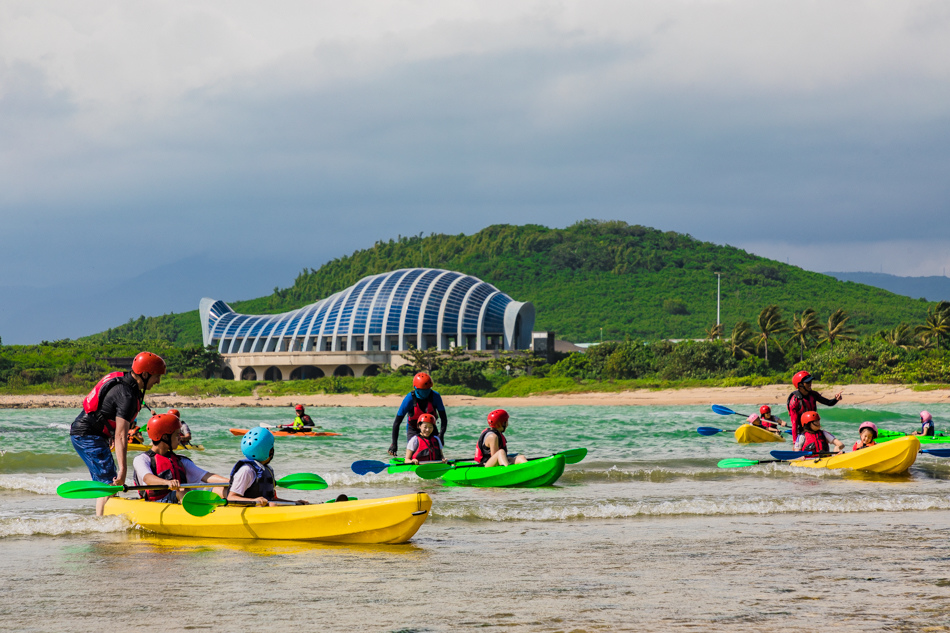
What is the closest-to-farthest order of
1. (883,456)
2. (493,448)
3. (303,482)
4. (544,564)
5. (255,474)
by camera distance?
1. (544,564)
2. (255,474)
3. (303,482)
4. (493,448)
5. (883,456)

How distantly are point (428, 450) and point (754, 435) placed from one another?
10.3 metres

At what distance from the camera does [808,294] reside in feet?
339

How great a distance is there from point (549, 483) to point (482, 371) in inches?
1959

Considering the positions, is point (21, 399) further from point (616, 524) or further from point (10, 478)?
point (616, 524)

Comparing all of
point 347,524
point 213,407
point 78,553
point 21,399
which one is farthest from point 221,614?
point 21,399

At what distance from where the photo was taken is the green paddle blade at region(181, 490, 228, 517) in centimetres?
723

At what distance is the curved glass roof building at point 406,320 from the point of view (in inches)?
2817

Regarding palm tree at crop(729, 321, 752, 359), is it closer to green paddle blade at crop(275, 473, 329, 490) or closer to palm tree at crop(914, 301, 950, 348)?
palm tree at crop(914, 301, 950, 348)

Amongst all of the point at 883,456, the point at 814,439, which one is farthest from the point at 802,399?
the point at 883,456

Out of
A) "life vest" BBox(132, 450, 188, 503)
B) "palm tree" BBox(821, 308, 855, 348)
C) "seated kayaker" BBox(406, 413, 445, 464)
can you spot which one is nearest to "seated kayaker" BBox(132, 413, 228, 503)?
"life vest" BBox(132, 450, 188, 503)

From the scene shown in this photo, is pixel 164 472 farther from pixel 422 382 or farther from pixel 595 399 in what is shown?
pixel 595 399

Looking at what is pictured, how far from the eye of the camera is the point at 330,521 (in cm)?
720

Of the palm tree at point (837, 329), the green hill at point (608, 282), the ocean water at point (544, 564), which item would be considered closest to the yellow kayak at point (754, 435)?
the ocean water at point (544, 564)

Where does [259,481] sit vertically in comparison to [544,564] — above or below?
above
